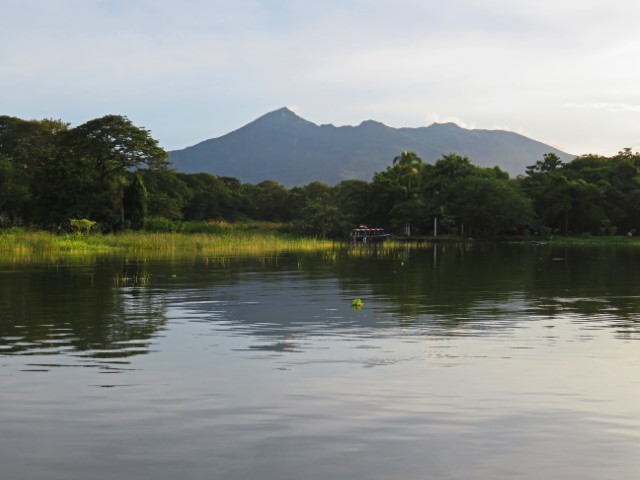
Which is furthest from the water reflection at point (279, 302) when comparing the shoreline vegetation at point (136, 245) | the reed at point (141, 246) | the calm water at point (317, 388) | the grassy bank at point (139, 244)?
the grassy bank at point (139, 244)

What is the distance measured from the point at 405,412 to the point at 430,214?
9951 centimetres

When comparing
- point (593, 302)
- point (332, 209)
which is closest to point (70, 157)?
point (332, 209)

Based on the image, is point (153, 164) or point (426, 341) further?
point (153, 164)

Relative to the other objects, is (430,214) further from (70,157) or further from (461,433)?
(461,433)

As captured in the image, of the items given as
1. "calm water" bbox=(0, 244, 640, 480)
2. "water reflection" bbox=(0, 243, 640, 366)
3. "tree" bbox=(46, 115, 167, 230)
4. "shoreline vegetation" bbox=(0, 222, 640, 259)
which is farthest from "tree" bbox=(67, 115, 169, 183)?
"calm water" bbox=(0, 244, 640, 480)

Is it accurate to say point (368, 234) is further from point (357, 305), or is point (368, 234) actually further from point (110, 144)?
point (357, 305)

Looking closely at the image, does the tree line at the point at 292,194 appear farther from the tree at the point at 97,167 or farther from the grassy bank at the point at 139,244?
the grassy bank at the point at 139,244

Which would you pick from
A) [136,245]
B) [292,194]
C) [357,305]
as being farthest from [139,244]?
[292,194]

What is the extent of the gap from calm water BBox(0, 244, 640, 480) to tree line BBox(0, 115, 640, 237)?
198ft

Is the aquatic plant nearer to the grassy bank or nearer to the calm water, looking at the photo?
the calm water

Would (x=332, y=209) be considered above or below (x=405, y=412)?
above

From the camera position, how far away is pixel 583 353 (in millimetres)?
14250

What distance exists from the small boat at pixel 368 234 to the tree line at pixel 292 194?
2.03 m

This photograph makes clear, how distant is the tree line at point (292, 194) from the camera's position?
81.1 m
